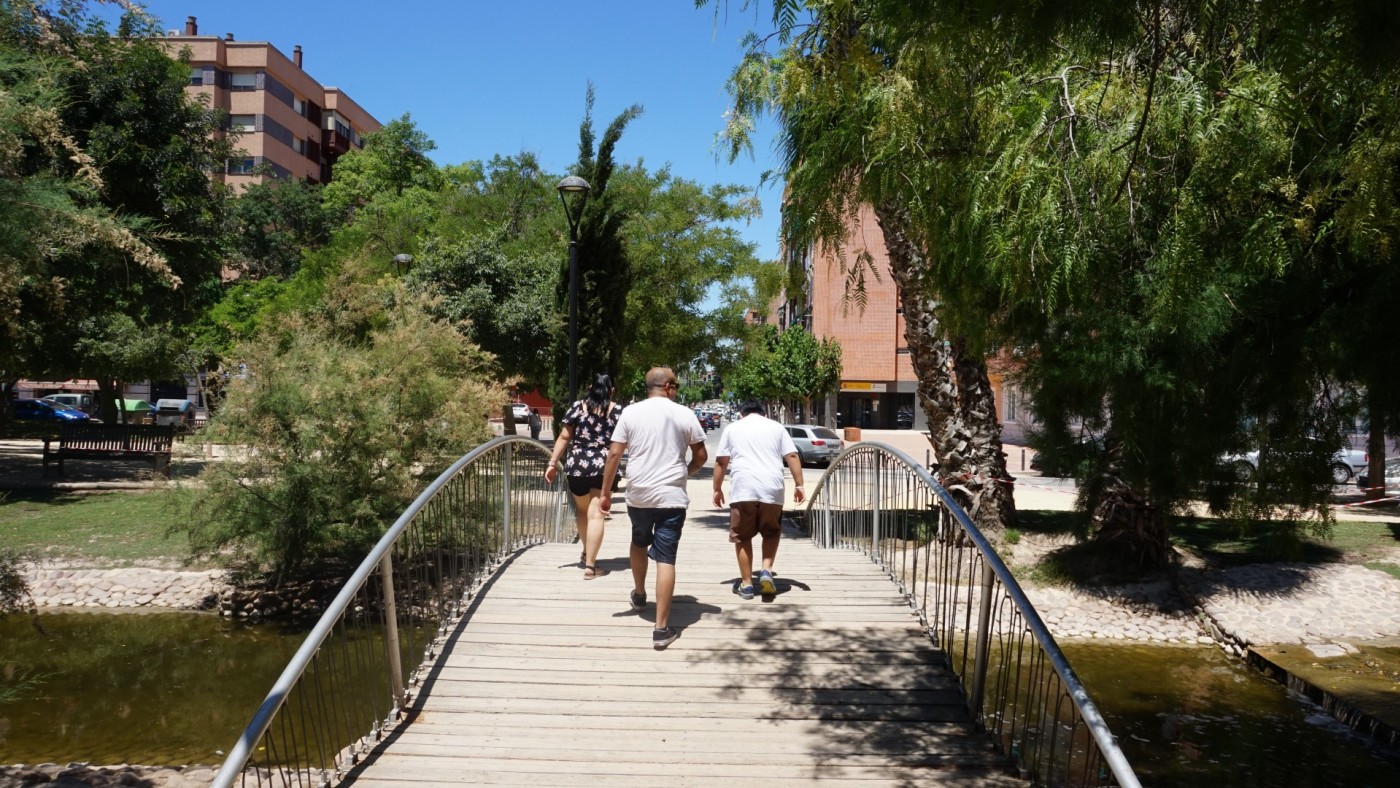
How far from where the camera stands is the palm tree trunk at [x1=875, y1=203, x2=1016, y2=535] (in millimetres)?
13891

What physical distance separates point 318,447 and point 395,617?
255 inches

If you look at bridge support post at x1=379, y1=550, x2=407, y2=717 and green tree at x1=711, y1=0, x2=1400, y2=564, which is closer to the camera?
green tree at x1=711, y1=0, x2=1400, y2=564

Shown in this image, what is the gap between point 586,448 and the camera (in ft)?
27.2

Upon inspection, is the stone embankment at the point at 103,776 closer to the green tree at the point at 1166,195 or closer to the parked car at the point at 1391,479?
the green tree at the point at 1166,195

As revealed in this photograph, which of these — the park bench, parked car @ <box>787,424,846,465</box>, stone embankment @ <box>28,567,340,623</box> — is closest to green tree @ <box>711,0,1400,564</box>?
stone embankment @ <box>28,567,340,623</box>

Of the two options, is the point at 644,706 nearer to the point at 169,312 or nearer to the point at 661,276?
the point at 169,312

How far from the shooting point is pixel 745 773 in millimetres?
4914

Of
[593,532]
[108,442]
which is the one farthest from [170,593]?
[108,442]

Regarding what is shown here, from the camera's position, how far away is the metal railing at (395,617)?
4609 mm

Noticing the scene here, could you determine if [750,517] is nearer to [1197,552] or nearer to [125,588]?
[125,588]

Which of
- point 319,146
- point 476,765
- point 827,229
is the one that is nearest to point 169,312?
point 827,229

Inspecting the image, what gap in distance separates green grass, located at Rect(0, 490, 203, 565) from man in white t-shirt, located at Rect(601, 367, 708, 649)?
752cm

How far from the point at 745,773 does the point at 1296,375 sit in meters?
3.41

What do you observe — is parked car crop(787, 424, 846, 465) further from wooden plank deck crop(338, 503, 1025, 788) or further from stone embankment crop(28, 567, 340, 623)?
wooden plank deck crop(338, 503, 1025, 788)
